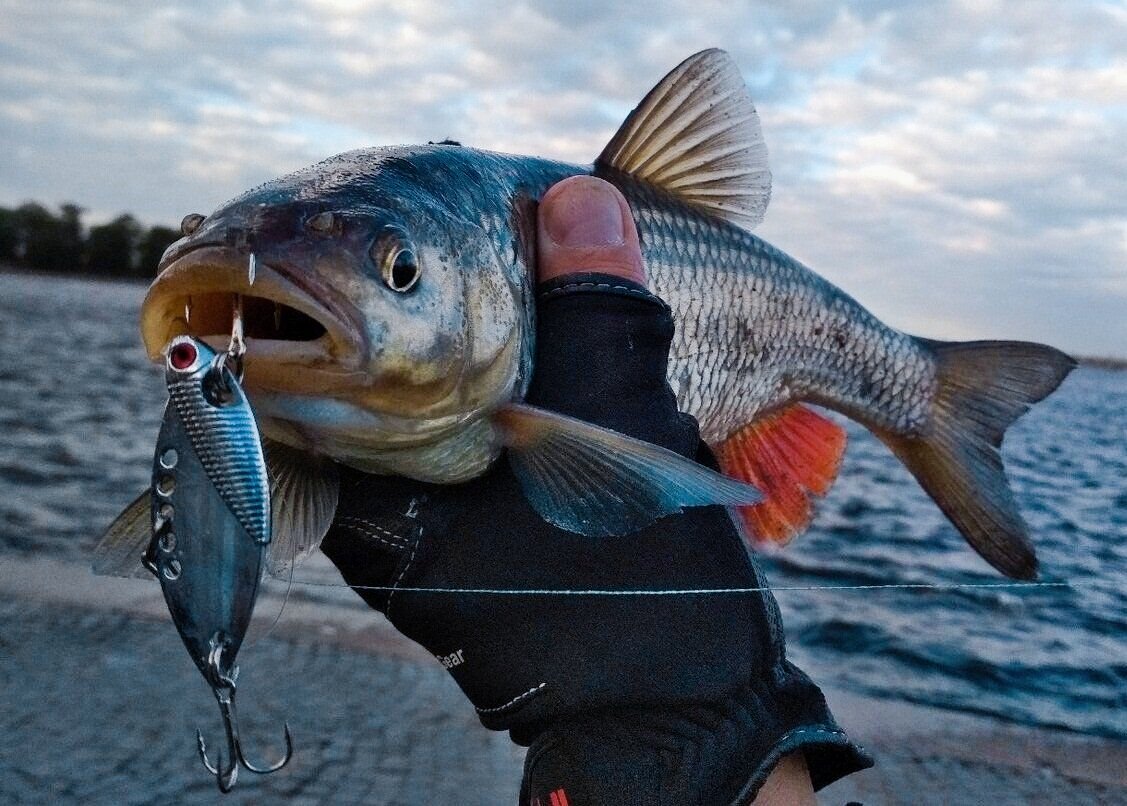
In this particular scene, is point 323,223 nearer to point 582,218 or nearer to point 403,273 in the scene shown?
point 403,273

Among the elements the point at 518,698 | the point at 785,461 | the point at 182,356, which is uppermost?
the point at 182,356

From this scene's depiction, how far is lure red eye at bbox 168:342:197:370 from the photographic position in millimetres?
1278

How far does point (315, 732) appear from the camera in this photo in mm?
3422

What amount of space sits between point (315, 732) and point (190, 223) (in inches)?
91.4

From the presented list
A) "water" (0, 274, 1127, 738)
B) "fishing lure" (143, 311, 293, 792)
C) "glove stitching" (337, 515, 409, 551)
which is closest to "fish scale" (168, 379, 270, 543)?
"fishing lure" (143, 311, 293, 792)

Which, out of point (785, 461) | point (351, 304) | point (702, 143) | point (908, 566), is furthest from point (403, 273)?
point (908, 566)

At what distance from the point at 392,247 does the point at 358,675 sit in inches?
107

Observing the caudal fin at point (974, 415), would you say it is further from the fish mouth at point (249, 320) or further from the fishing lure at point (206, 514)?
the fishing lure at point (206, 514)

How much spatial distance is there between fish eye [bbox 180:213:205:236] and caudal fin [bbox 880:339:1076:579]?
242cm

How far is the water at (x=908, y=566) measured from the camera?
202 inches

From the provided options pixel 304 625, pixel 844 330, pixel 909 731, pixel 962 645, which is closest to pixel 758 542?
pixel 844 330

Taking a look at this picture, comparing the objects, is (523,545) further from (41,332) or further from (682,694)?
(41,332)

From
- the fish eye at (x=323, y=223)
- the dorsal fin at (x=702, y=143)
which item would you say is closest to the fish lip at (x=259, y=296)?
the fish eye at (x=323, y=223)

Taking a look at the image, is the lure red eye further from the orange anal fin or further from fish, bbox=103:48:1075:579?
the orange anal fin
